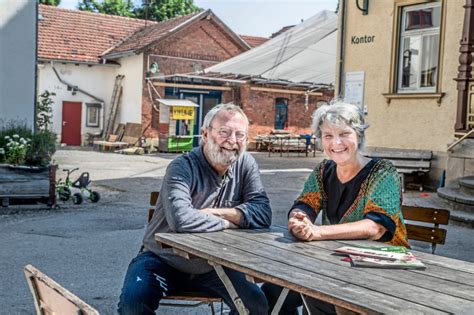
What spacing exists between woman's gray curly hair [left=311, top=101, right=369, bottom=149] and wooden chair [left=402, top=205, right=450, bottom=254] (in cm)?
90

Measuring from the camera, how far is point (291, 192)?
535 inches

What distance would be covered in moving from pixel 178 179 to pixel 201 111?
2622 centimetres

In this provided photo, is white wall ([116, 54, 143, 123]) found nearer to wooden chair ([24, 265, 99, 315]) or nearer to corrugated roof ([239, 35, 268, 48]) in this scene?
corrugated roof ([239, 35, 268, 48])

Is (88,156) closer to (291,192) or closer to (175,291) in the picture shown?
(291,192)

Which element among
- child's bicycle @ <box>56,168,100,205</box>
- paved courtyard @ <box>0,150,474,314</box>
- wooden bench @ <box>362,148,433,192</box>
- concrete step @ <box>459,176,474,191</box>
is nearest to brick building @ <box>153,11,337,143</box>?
paved courtyard @ <box>0,150,474,314</box>

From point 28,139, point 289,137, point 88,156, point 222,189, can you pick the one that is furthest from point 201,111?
point 222,189

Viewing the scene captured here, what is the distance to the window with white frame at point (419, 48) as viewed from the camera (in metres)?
12.5

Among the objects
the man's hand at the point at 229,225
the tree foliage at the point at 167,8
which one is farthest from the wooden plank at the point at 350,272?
the tree foliage at the point at 167,8

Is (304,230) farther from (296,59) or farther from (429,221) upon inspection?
(296,59)

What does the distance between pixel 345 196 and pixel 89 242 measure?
15.9 feet

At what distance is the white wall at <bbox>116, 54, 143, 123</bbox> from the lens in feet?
92.3

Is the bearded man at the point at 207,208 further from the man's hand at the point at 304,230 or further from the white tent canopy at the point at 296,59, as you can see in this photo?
the white tent canopy at the point at 296,59

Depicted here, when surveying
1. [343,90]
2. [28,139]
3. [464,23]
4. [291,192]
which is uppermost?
[464,23]

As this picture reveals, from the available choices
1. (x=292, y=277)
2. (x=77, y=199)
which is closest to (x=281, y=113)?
(x=77, y=199)
